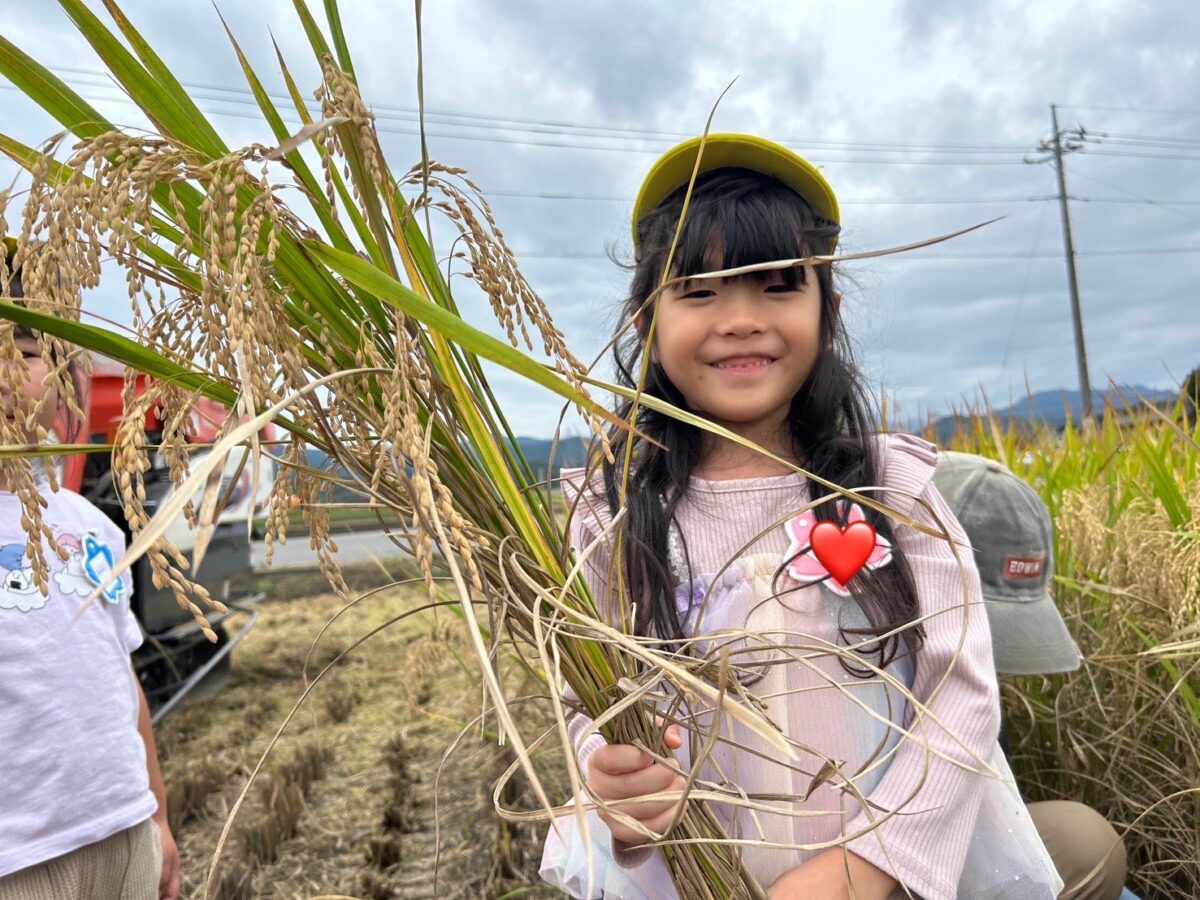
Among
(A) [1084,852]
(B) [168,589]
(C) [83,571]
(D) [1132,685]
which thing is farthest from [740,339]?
(B) [168,589]

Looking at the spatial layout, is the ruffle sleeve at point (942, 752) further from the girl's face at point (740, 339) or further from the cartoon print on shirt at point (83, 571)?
the cartoon print on shirt at point (83, 571)

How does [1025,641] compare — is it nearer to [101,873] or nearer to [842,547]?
[842,547]

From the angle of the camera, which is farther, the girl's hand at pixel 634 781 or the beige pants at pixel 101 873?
the beige pants at pixel 101 873

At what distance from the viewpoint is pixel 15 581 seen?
1.37 meters

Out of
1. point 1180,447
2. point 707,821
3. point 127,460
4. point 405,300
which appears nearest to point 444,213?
point 405,300

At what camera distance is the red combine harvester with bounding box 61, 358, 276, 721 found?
3477 mm

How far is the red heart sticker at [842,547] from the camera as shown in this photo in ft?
3.50

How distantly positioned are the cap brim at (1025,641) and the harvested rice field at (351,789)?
1.07 m

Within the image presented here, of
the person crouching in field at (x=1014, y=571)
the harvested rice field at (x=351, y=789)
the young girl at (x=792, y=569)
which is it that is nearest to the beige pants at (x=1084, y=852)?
the person crouching in field at (x=1014, y=571)

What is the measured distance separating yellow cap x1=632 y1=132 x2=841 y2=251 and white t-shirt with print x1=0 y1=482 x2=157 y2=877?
3.78ft

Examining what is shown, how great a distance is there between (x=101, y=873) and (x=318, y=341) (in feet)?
4.18

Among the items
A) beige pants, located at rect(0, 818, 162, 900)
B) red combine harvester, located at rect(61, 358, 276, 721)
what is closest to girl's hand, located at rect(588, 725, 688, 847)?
beige pants, located at rect(0, 818, 162, 900)

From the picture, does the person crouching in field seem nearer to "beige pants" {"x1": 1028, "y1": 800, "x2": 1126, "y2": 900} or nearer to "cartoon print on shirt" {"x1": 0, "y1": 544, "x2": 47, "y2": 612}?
"beige pants" {"x1": 1028, "y1": 800, "x2": 1126, "y2": 900}

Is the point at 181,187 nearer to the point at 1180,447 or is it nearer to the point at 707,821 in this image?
the point at 707,821
